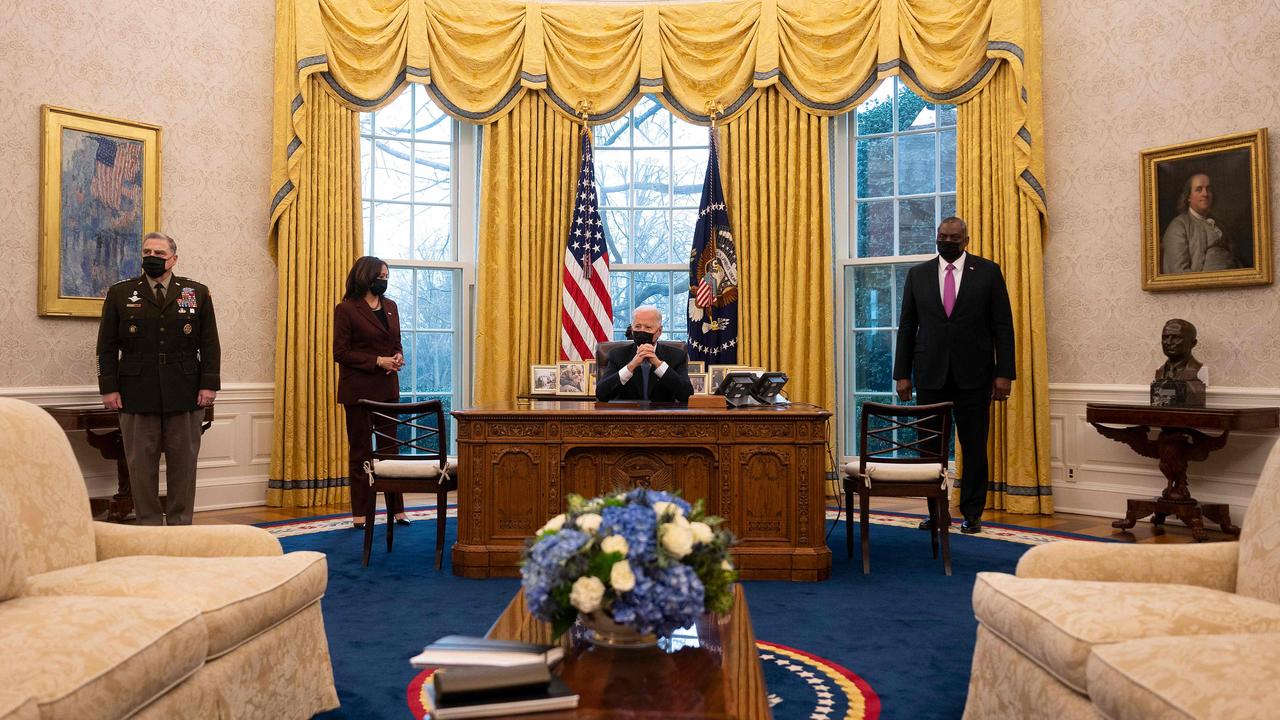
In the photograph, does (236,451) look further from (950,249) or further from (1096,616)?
(1096,616)

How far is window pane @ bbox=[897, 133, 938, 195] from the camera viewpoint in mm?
6949

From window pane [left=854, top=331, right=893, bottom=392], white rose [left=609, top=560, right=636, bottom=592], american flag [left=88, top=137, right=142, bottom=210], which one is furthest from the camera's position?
window pane [left=854, top=331, right=893, bottom=392]

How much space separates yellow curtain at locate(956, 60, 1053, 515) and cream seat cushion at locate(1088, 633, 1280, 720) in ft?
15.0

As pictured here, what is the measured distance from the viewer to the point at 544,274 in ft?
23.4

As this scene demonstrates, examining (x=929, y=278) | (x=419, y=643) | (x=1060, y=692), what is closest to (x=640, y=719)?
(x=1060, y=692)

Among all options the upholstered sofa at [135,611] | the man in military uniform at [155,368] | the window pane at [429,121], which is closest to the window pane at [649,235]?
the window pane at [429,121]

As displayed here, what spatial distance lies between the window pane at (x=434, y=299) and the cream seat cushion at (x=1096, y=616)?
18.6 ft

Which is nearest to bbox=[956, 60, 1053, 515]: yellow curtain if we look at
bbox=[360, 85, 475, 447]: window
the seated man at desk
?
the seated man at desk

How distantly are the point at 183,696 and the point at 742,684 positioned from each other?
122 centimetres

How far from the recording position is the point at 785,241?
702cm

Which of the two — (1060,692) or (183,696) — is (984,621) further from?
(183,696)

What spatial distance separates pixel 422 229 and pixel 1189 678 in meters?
6.45

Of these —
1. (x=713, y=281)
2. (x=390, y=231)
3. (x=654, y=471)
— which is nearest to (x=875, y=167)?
(x=713, y=281)

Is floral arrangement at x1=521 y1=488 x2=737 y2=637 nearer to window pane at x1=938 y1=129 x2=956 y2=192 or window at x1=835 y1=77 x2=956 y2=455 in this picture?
window at x1=835 y1=77 x2=956 y2=455
